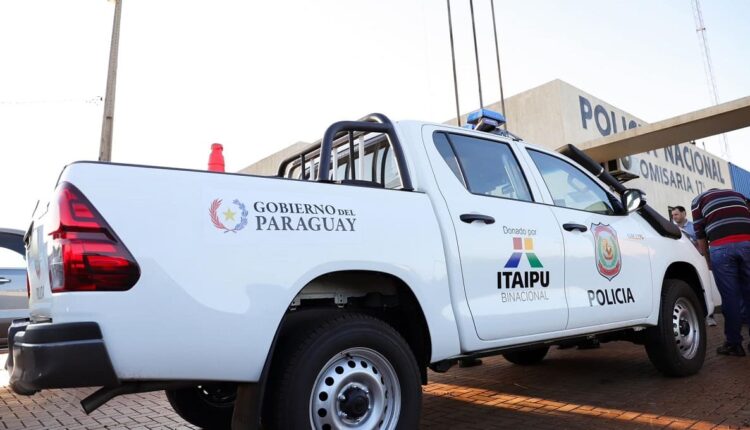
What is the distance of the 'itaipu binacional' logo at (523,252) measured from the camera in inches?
128

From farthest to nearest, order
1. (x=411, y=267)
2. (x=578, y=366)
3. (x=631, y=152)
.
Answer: (x=631, y=152) < (x=578, y=366) < (x=411, y=267)

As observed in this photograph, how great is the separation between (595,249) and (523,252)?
85 centimetres

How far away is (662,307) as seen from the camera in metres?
4.42

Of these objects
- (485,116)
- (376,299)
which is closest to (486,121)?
(485,116)

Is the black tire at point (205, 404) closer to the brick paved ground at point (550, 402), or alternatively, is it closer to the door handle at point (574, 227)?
the brick paved ground at point (550, 402)

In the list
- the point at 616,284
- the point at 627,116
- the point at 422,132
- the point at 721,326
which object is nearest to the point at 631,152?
the point at 627,116

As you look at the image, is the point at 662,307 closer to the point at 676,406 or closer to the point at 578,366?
the point at 676,406

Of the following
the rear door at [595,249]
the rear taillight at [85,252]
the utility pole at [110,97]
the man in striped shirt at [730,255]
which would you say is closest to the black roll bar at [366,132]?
the rear taillight at [85,252]

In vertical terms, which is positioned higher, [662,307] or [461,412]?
[662,307]

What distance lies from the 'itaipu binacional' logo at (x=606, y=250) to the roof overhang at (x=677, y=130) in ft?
31.1

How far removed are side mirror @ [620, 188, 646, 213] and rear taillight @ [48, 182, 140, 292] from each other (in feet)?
12.2

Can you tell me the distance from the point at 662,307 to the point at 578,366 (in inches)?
57.1

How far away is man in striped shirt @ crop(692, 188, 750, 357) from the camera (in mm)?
5527

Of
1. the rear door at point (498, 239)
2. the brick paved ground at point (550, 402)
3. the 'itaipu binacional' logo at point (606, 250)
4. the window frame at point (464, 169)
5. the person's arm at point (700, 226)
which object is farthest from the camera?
the person's arm at point (700, 226)
